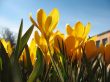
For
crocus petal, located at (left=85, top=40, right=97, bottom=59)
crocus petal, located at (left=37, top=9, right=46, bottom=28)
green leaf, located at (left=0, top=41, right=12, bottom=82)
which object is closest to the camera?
green leaf, located at (left=0, top=41, right=12, bottom=82)

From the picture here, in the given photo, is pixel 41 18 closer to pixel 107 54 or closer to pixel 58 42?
pixel 58 42

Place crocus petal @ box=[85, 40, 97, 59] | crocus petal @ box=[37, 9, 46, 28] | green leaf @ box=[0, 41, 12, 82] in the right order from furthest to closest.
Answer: crocus petal @ box=[85, 40, 97, 59], crocus petal @ box=[37, 9, 46, 28], green leaf @ box=[0, 41, 12, 82]

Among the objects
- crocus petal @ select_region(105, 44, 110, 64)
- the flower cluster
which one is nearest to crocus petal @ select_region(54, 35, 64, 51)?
the flower cluster

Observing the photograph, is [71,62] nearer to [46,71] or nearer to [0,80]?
[46,71]

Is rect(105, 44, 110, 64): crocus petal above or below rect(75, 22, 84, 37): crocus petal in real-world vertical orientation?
below

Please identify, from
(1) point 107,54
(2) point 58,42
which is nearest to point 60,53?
(2) point 58,42

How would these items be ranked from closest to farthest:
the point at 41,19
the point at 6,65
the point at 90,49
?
the point at 6,65, the point at 41,19, the point at 90,49

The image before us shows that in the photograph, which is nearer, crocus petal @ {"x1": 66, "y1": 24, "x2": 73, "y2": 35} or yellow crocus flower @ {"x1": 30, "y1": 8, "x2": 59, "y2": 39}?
yellow crocus flower @ {"x1": 30, "y1": 8, "x2": 59, "y2": 39}

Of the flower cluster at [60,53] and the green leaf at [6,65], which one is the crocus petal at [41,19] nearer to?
the flower cluster at [60,53]

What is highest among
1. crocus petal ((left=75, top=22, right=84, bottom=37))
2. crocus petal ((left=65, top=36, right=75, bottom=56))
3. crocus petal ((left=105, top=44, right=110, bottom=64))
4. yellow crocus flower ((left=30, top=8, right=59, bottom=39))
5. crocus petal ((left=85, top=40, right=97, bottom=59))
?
yellow crocus flower ((left=30, top=8, right=59, bottom=39))

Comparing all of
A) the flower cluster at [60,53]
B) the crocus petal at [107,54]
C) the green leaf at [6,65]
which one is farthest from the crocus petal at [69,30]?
the green leaf at [6,65]

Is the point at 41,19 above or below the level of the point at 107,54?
above

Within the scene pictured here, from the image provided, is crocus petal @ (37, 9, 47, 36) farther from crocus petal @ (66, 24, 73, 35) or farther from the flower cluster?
crocus petal @ (66, 24, 73, 35)
